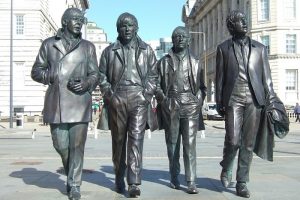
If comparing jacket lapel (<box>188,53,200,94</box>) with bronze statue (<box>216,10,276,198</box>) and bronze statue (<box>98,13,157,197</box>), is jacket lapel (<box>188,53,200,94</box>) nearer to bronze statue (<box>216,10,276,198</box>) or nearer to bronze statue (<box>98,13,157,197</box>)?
bronze statue (<box>216,10,276,198</box>)

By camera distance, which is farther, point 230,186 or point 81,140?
point 230,186

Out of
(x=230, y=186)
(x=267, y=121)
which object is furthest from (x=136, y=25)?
(x=230, y=186)

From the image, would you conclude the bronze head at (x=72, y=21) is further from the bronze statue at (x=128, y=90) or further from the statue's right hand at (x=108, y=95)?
the statue's right hand at (x=108, y=95)

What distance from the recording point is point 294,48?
204 ft

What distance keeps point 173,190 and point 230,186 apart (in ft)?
2.78

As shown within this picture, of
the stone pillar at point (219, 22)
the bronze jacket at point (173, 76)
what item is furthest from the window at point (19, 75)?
the bronze jacket at point (173, 76)

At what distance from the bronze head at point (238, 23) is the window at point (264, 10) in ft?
188

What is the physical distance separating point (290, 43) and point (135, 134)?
57.6 meters

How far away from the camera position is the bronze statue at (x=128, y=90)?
23.5ft

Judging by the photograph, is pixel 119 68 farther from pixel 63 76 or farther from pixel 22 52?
pixel 22 52

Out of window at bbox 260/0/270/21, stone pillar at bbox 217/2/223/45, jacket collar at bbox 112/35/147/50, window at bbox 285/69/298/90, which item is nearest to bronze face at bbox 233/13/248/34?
jacket collar at bbox 112/35/147/50

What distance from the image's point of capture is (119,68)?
731cm

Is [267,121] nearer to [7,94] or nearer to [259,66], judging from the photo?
[259,66]

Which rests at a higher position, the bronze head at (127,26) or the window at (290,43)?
the window at (290,43)
